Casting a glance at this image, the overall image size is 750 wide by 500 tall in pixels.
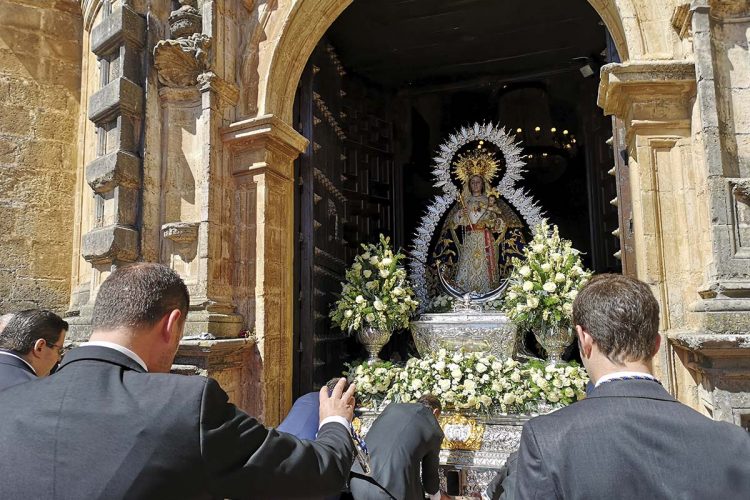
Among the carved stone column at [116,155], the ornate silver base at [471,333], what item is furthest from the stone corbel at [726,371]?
the carved stone column at [116,155]

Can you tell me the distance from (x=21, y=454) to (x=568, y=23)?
8005 mm

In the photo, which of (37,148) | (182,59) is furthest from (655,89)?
(37,148)

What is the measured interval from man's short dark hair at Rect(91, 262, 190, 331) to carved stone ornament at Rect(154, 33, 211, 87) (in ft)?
13.8

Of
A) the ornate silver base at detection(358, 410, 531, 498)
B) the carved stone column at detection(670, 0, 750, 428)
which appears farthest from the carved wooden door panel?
the carved stone column at detection(670, 0, 750, 428)

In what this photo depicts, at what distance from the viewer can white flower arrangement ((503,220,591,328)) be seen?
573cm

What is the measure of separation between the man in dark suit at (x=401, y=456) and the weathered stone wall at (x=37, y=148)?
14.0 ft

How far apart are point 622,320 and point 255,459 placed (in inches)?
43.6

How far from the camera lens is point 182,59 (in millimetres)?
5496

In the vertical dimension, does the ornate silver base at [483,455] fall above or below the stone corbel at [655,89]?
below

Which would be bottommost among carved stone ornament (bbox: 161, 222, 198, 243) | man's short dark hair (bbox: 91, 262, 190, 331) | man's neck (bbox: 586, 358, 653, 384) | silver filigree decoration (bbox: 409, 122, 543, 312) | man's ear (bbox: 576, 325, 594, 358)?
man's neck (bbox: 586, 358, 653, 384)

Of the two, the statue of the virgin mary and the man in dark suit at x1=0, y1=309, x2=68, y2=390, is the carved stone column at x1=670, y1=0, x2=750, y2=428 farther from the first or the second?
the man in dark suit at x1=0, y1=309, x2=68, y2=390

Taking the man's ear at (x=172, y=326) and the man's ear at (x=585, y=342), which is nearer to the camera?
the man's ear at (x=585, y=342)

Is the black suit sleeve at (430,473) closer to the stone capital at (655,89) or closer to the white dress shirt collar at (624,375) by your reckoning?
the white dress shirt collar at (624,375)

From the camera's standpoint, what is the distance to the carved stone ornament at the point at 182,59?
5.46 m
